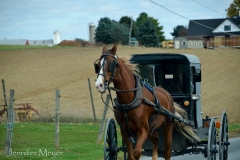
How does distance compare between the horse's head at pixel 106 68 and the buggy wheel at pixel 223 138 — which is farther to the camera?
the buggy wheel at pixel 223 138

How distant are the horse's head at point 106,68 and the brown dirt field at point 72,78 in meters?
13.3

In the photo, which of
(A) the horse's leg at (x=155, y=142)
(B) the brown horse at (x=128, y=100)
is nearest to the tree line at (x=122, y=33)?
(A) the horse's leg at (x=155, y=142)

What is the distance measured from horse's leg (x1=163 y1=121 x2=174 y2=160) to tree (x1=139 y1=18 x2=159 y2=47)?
262 ft

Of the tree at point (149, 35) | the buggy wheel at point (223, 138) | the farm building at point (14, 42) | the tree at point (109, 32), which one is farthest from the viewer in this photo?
the tree at point (149, 35)

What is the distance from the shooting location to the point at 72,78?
4444cm

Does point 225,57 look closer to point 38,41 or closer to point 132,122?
point 132,122

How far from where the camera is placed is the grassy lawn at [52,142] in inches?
509

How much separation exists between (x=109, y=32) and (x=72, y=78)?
130ft

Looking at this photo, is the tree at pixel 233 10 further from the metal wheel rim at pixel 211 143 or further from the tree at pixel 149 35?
the metal wheel rim at pixel 211 143

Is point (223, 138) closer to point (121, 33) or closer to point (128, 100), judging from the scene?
point (128, 100)

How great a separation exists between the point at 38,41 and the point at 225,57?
2296 inches

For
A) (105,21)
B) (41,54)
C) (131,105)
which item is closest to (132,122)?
(131,105)

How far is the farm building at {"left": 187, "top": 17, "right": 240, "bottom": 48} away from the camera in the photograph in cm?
8819

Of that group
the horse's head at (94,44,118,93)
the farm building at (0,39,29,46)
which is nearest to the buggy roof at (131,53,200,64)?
the horse's head at (94,44,118,93)
